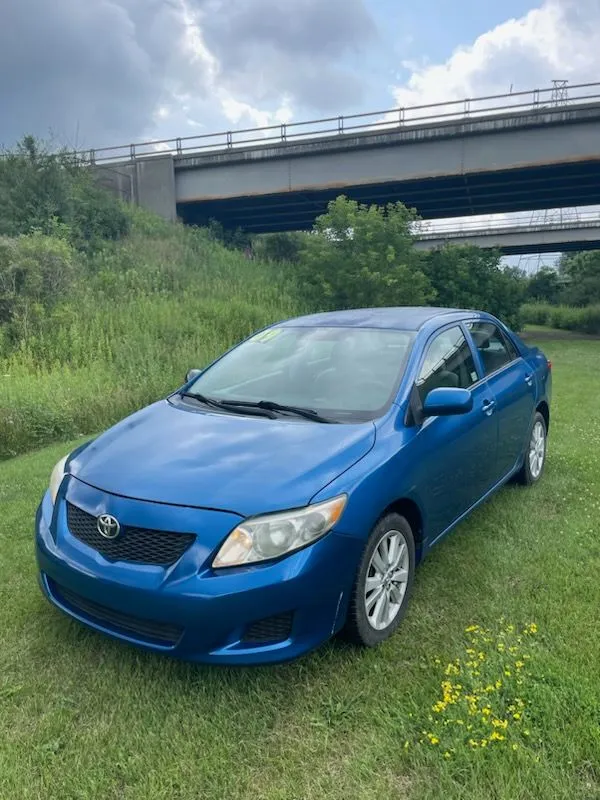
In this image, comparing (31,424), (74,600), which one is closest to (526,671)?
(74,600)

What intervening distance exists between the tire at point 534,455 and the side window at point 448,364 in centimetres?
116

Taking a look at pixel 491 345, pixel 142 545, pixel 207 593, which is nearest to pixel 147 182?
pixel 491 345

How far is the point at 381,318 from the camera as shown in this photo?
4.23m

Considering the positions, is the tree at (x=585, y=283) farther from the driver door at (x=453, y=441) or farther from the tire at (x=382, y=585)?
the tire at (x=382, y=585)

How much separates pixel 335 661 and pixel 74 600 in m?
1.25

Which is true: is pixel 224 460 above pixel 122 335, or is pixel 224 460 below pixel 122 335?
below

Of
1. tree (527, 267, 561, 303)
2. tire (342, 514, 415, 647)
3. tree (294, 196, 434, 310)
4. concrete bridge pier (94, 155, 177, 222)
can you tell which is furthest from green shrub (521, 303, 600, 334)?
tire (342, 514, 415, 647)

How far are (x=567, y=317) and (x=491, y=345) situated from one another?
1405 inches

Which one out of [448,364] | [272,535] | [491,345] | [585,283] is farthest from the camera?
[585,283]

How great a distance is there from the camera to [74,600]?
9.02 ft

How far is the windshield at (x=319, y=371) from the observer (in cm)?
340

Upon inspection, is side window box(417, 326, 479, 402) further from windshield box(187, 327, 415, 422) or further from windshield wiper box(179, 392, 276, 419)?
windshield wiper box(179, 392, 276, 419)

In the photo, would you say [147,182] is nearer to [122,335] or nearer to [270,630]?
[122,335]

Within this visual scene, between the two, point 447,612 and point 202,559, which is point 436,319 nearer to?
point 447,612
